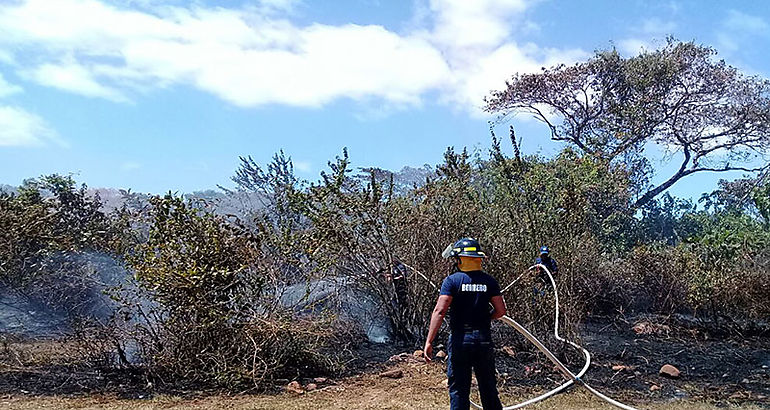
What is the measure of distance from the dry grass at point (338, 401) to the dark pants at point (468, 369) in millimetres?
1472

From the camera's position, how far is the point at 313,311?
830 cm

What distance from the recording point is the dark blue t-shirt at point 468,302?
528cm

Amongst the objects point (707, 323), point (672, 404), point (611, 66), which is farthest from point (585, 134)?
point (672, 404)

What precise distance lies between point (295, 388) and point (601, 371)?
413 centimetres

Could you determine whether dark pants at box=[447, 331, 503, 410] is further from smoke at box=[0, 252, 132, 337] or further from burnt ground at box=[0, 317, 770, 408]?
smoke at box=[0, 252, 132, 337]

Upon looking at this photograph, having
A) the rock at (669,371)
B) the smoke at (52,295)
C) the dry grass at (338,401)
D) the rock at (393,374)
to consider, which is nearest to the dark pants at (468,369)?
the dry grass at (338,401)

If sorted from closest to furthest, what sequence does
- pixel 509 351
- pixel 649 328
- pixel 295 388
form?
pixel 295 388, pixel 509 351, pixel 649 328

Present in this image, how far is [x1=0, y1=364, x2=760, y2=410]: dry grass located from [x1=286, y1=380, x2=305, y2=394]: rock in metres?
0.12

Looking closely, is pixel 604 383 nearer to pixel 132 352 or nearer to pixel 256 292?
pixel 256 292

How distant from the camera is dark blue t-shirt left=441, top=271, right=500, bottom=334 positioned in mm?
5277

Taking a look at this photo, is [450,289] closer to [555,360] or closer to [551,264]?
[555,360]

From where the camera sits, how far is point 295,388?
731 centimetres

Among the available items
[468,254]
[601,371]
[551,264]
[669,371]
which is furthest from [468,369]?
[669,371]

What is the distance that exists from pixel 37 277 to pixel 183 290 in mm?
2805
